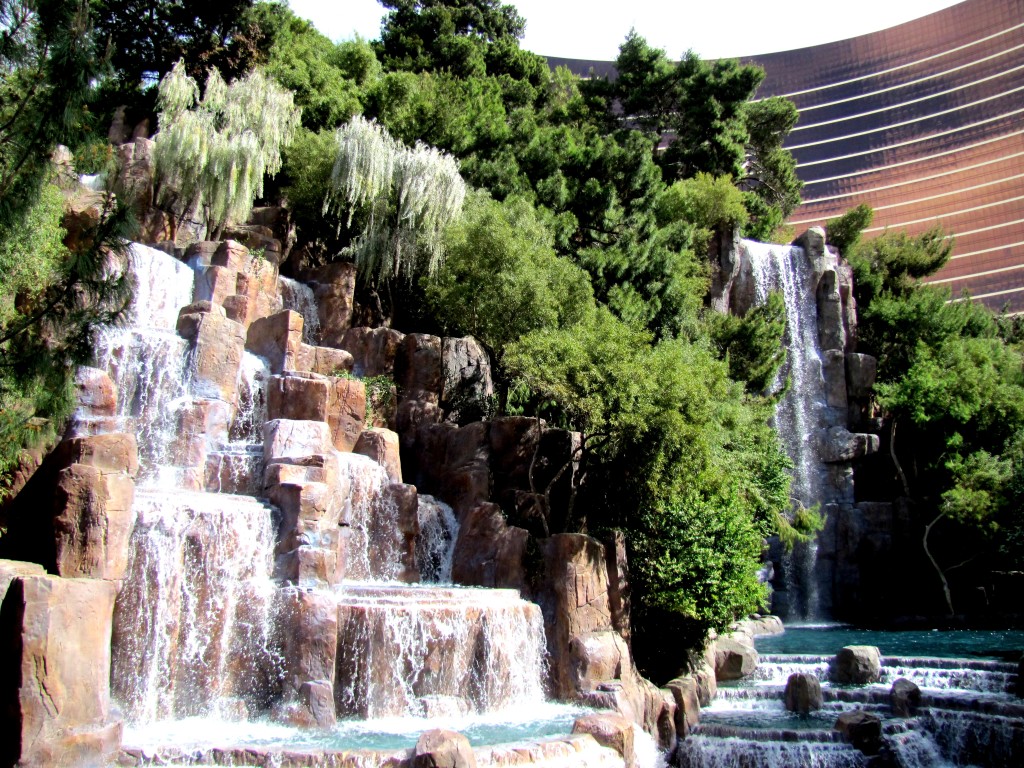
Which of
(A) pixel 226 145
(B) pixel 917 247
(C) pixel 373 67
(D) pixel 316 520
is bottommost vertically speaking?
(D) pixel 316 520

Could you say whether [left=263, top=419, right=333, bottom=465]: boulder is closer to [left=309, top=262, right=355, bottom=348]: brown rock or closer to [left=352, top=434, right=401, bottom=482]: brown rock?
[left=352, top=434, right=401, bottom=482]: brown rock

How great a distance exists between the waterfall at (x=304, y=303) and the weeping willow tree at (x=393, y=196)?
64.7 inches

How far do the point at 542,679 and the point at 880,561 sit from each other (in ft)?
67.2

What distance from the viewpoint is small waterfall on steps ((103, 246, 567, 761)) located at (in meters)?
11.7

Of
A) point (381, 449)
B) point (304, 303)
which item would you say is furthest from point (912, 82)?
point (381, 449)

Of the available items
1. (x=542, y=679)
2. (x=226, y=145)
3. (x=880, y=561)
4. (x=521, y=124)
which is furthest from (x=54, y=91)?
(x=880, y=561)

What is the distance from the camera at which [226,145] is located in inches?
860

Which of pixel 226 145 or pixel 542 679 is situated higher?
pixel 226 145

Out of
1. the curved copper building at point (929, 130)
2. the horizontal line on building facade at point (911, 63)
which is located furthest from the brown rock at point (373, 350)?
the horizontal line on building facade at point (911, 63)

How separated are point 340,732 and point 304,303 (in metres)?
13.3

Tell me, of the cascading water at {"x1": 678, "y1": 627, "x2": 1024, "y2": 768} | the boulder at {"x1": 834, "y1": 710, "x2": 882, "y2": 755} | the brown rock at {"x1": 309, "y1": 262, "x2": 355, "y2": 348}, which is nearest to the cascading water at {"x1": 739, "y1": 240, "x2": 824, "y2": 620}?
the cascading water at {"x1": 678, "y1": 627, "x2": 1024, "y2": 768}

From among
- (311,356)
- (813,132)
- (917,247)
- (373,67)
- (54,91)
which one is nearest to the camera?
(54,91)

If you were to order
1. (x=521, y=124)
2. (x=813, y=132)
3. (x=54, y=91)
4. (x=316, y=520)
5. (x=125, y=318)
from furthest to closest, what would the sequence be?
(x=813, y=132), (x=521, y=124), (x=316, y=520), (x=125, y=318), (x=54, y=91)

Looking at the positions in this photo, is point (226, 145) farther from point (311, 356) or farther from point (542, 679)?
point (542, 679)
